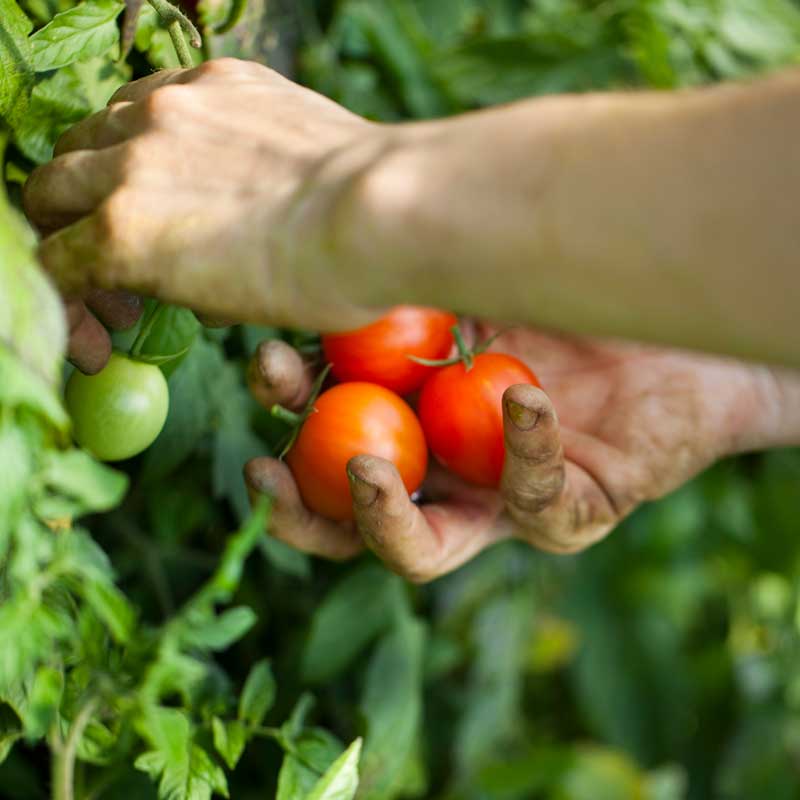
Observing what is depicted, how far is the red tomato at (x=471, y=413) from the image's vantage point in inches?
36.5

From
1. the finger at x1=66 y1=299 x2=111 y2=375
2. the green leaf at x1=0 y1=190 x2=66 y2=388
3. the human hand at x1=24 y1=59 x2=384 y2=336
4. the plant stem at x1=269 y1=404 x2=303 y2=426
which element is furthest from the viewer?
the plant stem at x1=269 y1=404 x2=303 y2=426

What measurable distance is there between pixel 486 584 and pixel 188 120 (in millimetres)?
1119

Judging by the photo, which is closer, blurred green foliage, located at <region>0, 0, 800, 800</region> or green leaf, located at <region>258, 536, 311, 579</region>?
blurred green foliage, located at <region>0, 0, 800, 800</region>

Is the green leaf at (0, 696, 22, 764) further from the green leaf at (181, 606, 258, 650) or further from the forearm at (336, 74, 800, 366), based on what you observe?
the forearm at (336, 74, 800, 366)

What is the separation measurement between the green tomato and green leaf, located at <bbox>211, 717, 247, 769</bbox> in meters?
0.24

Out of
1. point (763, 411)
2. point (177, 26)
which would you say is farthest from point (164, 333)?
point (763, 411)

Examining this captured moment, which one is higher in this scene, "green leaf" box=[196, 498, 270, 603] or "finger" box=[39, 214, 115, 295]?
"finger" box=[39, 214, 115, 295]

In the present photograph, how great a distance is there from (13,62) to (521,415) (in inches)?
19.9

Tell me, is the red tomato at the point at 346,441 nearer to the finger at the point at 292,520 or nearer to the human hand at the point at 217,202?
the finger at the point at 292,520

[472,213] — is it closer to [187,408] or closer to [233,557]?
[233,557]

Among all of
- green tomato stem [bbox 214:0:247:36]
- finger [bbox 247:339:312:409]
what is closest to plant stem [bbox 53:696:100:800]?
finger [bbox 247:339:312:409]

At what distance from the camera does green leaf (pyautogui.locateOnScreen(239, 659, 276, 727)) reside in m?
0.84

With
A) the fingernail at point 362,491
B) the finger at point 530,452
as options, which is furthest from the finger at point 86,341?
the finger at point 530,452

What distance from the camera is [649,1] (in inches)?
52.4
